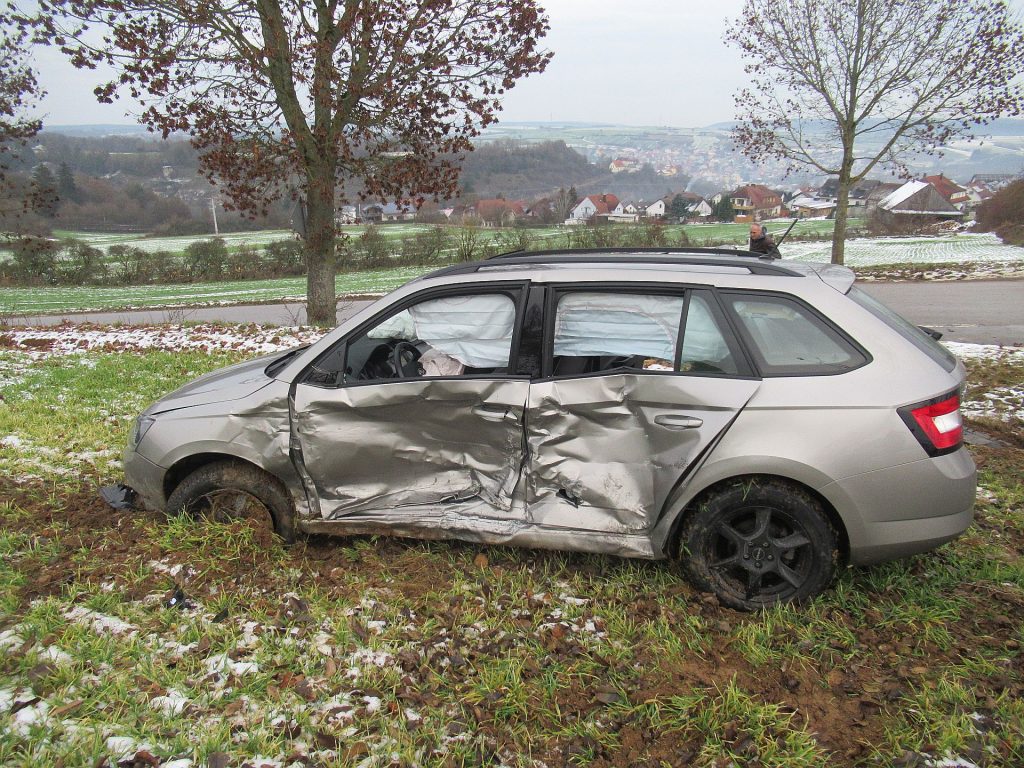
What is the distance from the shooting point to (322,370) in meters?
3.72

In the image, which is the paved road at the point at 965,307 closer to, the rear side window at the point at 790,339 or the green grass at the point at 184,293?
the rear side window at the point at 790,339

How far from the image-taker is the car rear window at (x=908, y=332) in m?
3.20

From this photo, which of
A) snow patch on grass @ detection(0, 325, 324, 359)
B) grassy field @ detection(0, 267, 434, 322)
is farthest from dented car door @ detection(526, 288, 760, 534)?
grassy field @ detection(0, 267, 434, 322)

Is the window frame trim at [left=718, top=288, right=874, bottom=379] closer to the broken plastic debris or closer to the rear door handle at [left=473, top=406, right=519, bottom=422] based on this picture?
the rear door handle at [left=473, top=406, right=519, bottom=422]

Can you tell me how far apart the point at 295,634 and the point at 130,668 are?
69 cm

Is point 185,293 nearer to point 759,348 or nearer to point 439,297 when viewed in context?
point 439,297

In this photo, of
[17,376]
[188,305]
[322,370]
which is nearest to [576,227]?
[188,305]

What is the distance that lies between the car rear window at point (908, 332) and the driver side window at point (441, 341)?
1785 millimetres

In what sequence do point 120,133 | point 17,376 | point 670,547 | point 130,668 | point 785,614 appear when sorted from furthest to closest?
point 120,133 → point 17,376 → point 670,547 → point 785,614 → point 130,668

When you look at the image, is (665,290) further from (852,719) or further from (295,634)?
(295,634)

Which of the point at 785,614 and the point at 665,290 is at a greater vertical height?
the point at 665,290

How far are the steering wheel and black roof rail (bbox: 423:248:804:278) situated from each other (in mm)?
454

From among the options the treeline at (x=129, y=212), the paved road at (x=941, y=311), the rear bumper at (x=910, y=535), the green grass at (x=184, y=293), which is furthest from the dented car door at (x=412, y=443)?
the treeline at (x=129, y=212)

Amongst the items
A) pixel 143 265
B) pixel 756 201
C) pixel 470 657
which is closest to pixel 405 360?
pixel 470 657
